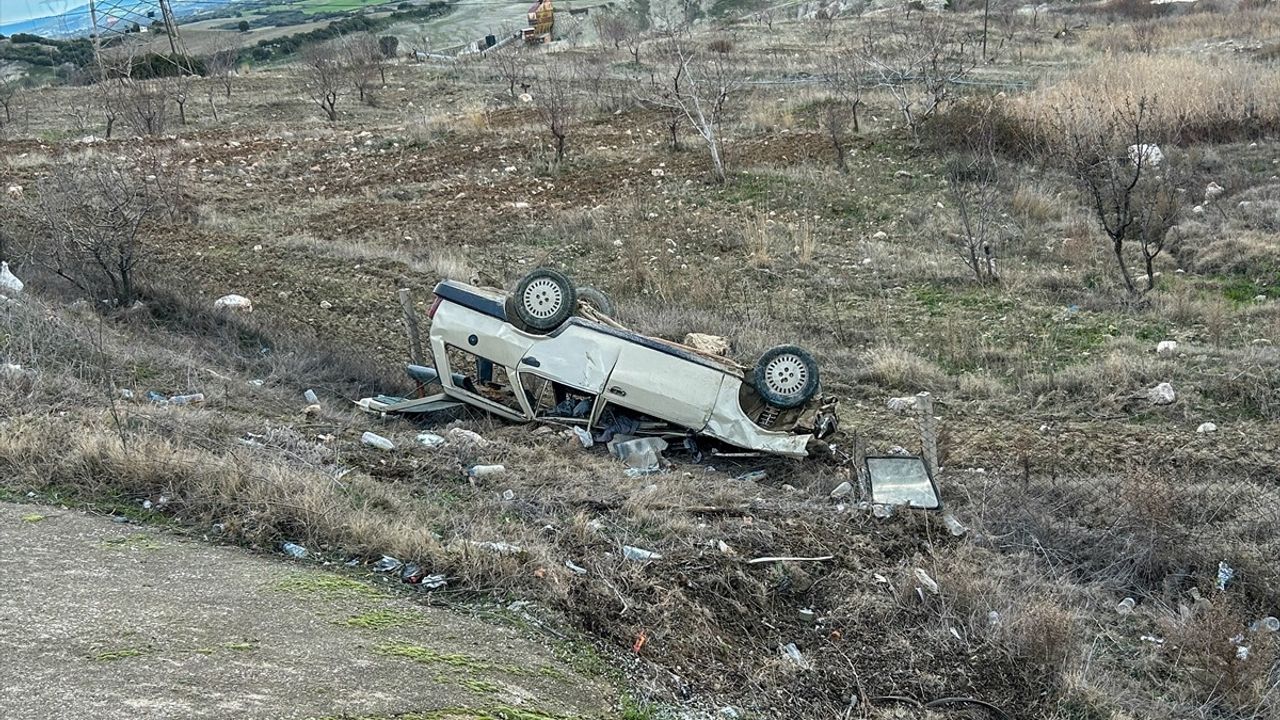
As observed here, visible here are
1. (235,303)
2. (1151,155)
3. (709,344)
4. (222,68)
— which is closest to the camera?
(709,344)

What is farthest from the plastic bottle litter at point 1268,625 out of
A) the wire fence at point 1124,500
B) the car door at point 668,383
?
the car door at point 668,383

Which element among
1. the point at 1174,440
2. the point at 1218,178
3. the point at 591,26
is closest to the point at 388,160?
the point at 1218,178

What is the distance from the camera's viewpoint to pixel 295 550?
455 centimetres

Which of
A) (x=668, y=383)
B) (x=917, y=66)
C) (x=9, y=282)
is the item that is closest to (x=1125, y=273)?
(x=668, y=383)

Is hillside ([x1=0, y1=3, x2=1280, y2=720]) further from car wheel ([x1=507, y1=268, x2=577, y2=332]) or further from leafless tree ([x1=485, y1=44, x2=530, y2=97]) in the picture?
leafless tree ([x1=485, y1=44, x2=530, y2=97])

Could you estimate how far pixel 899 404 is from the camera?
8.17 m

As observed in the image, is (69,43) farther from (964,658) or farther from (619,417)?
(964,658)

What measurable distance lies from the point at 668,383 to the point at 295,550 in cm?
306

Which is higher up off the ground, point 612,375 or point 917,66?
point 917,66

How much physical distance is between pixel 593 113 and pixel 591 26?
28.8m

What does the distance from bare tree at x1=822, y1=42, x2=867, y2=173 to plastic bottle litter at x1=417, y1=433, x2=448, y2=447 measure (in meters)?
11.1

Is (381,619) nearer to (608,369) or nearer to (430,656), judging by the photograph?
(430,656)

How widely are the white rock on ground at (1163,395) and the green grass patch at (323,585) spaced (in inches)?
249

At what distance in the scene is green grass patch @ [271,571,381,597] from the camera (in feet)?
13.6
